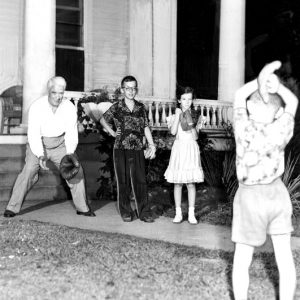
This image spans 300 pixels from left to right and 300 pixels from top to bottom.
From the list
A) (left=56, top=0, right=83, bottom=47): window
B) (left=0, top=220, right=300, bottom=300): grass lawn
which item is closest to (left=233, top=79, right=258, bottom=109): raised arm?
(left=0, top=220, right=300, bottom=300): grass lawn

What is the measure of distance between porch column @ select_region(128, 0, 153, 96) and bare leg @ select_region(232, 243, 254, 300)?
A: 972 centimetres

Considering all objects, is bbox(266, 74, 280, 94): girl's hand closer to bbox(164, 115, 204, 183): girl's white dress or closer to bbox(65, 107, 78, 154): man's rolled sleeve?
bbox(164, 115, 204, 183): girl's white dress

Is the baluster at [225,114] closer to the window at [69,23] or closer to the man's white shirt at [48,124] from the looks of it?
the window at [69,23]

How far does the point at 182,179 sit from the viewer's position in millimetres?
8578

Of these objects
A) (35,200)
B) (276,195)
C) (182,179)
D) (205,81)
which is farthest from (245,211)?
(205,81)

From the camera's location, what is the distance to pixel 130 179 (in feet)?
28.6

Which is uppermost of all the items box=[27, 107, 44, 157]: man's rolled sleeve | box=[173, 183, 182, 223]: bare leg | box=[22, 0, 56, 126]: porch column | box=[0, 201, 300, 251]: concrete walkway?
box=[22, 0, 56, 126]: porch column

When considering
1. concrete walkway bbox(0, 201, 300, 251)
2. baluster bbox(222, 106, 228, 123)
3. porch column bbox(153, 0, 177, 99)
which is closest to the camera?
concrete walkway bbox(0, 201, 300, 251)

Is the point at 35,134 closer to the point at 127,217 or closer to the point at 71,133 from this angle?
the point at 71,133

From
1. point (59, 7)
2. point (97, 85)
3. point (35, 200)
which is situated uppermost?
point (59, 7)

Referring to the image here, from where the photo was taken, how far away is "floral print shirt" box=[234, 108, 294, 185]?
181 inches

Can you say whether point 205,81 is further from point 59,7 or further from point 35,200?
point 35,200

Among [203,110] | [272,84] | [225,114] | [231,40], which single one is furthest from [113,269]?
[203,110]

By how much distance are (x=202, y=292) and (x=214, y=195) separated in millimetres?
5001
